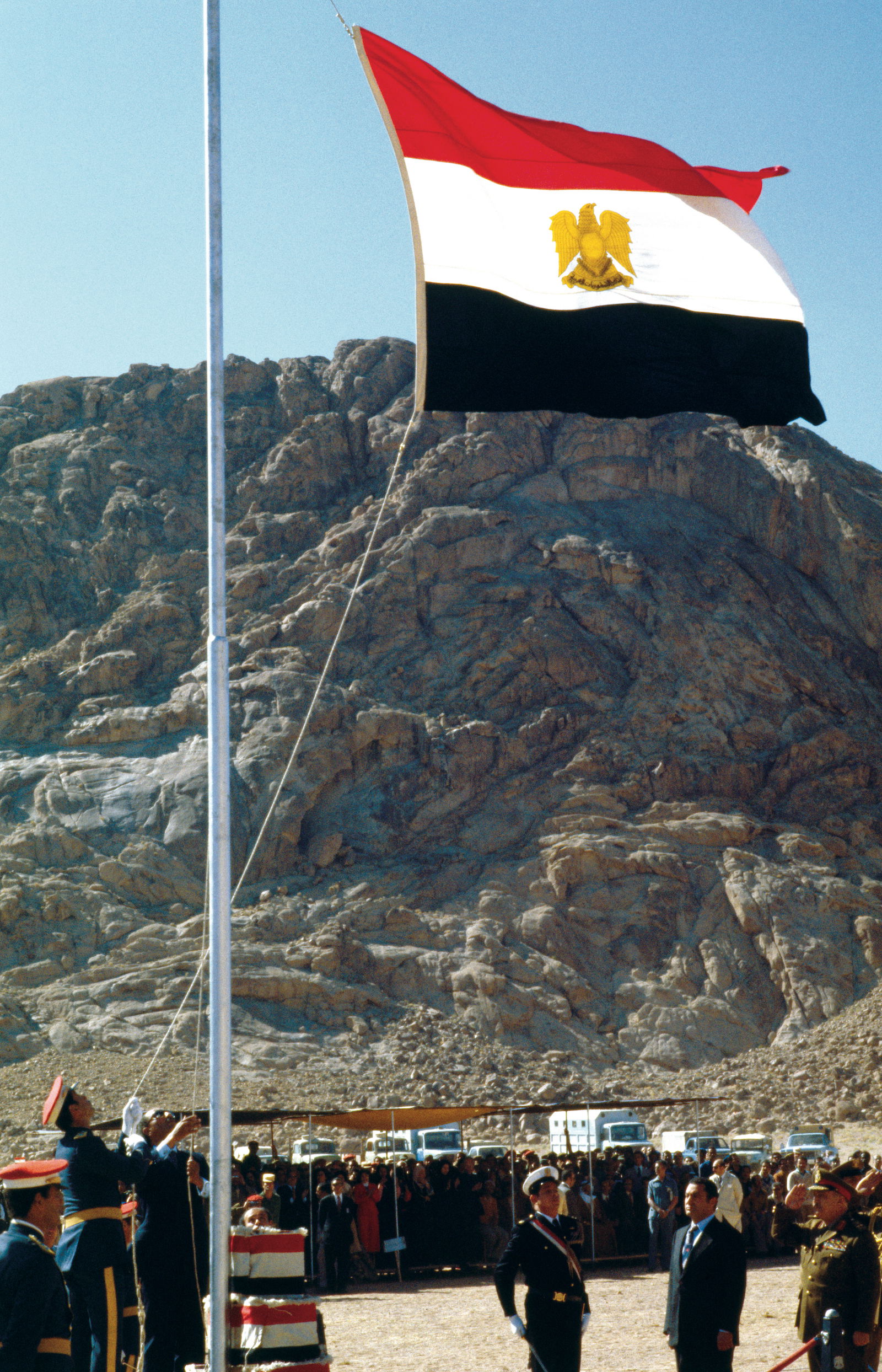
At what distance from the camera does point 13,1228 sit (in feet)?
17.8

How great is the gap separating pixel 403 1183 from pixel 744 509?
5609 centimetres

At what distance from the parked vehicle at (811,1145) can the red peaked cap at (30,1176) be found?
1123 inches

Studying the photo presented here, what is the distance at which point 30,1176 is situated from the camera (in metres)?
5.53

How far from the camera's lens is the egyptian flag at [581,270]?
8477 millimetres

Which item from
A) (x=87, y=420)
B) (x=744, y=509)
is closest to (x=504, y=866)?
(x=744, y=509)

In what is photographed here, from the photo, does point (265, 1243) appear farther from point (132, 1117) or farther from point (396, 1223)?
point (396, 1223)

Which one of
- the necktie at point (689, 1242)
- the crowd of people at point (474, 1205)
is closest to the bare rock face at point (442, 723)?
the crowd of people at point (474, 1205)

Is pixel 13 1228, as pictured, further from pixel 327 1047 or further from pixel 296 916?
pixel 296 916

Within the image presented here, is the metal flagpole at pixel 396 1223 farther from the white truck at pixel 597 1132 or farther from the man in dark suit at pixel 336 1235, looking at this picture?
the white truck at pixel 597 1132

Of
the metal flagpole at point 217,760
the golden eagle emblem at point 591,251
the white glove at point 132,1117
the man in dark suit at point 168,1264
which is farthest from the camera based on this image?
the golden eagle emblem at point 591,251

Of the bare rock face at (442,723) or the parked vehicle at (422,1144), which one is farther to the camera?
the bare rock face at (442,723)

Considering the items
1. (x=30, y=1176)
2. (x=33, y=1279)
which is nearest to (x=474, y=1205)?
(x=30, y=1176)

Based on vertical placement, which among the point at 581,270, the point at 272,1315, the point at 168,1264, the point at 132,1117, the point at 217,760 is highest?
the point at 581,270

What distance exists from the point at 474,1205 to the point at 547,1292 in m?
14.6
